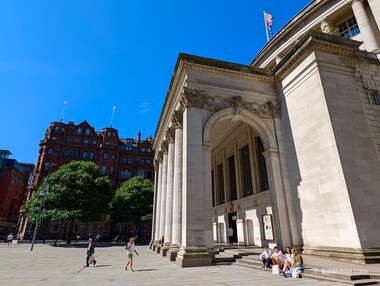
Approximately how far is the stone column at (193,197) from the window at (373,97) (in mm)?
11813

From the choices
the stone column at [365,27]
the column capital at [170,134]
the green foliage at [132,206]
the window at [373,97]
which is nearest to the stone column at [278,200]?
the window at [373,97]

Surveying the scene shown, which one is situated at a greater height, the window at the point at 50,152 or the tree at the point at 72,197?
the window at the point at 50,152

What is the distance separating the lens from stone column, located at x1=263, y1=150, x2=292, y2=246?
1552 centimetres

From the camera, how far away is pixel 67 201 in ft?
119

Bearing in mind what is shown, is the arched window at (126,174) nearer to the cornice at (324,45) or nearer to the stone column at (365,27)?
the cornice at (324,45)

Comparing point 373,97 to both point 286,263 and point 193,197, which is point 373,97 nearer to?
point 286,263

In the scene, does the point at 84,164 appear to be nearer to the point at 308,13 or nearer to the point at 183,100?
the point at 183,100

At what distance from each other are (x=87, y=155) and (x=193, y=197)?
5961 centimetres

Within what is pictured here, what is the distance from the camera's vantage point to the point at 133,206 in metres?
46.8

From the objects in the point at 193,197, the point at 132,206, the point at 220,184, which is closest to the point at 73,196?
the point at 132,206

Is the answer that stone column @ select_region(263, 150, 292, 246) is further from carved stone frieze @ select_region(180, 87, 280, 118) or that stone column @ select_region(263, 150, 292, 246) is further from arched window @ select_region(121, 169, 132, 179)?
arched window @ select_region(121, 169, 132, 179)

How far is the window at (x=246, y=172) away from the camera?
22734 millimetres

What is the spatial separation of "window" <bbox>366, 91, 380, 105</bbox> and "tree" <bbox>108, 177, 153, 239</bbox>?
40.4 m

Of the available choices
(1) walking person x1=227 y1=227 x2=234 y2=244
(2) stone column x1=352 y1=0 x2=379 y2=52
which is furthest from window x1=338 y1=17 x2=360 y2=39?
(1) walking person x1=227 y1=227 x2=234 y2=244
